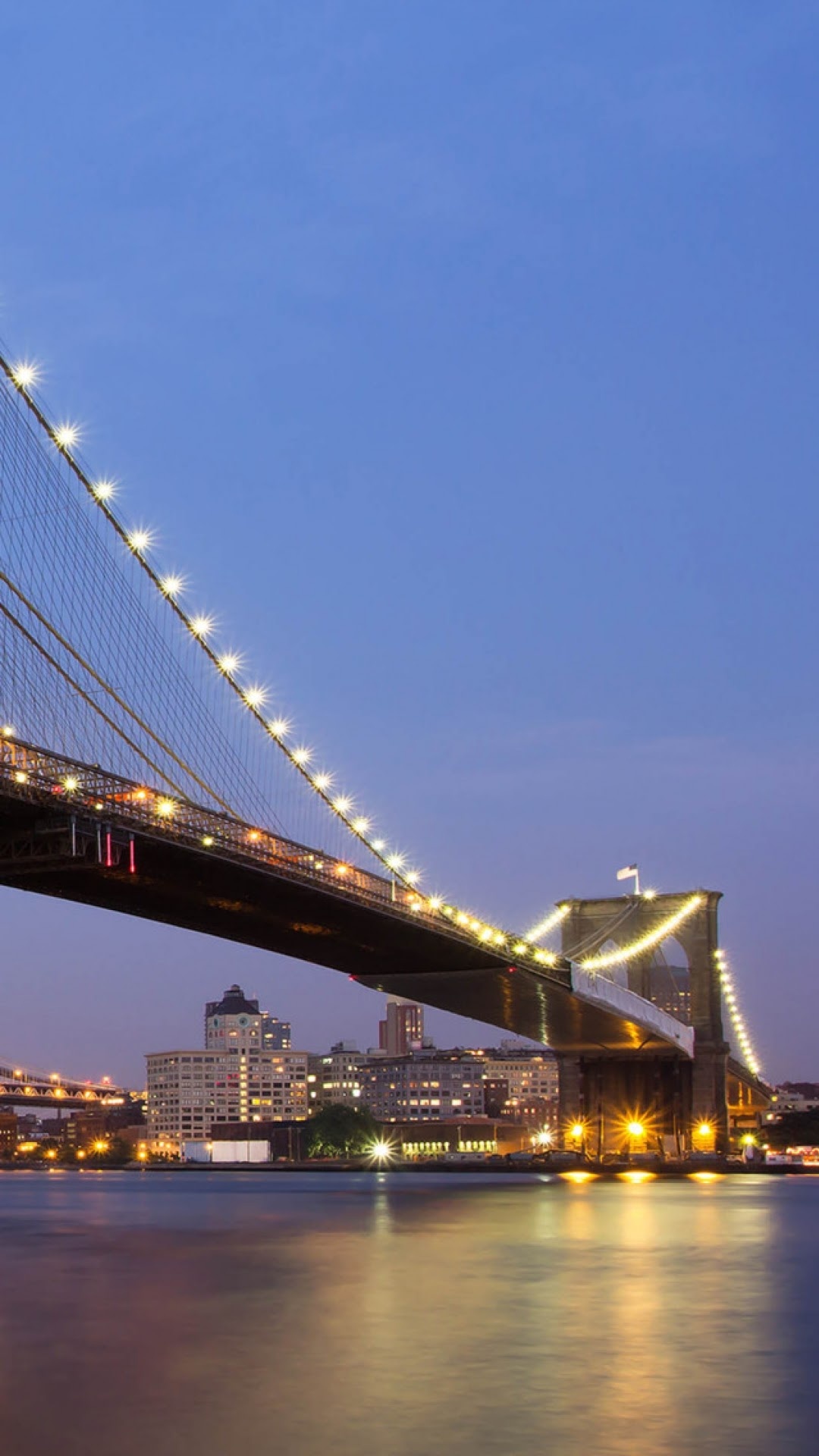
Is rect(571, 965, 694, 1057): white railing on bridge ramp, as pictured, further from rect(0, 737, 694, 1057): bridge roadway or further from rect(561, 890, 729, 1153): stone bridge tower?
rect(561, 890, 729, 1153): stone bridge tower

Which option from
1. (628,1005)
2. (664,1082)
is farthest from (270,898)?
(664,1082)

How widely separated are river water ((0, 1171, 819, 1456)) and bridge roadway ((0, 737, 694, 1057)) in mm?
8482

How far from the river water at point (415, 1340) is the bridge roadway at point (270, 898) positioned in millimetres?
8482

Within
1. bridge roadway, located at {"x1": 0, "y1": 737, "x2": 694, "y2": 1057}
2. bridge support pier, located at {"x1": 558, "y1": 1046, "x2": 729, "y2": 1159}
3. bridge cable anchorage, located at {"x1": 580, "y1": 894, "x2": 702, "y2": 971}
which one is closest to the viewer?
bridge roadway, located at {"x1": 0, "y1": 737, "x2": 694, "y2": 1057}

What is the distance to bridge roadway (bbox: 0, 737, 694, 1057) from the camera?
3684 centimetres

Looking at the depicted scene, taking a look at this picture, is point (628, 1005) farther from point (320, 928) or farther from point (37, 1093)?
point (37, 1093)

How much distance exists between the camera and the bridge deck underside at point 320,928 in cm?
4125

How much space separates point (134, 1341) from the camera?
56.2 ft

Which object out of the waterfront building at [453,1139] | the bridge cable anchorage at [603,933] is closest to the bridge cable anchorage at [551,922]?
the bridge cable anchorage at [603,933]

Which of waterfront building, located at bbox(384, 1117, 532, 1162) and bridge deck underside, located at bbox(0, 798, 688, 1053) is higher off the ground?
bridge deck underside, located at bbox(0, 798, 688, 1053)

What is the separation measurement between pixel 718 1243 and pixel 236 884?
18811 mm

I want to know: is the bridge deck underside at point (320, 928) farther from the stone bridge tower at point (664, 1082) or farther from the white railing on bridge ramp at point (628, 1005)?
the stone bridge tower at point (664, 1082)

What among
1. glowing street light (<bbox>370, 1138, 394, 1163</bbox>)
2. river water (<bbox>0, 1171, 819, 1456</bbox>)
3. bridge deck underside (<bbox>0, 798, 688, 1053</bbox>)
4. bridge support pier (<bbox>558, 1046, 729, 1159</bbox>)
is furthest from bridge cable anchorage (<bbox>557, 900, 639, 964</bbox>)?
glowing street light (<bbox>370, 1138, 394, 1163</bbox>)

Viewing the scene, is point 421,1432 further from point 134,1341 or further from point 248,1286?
point 248,1286
